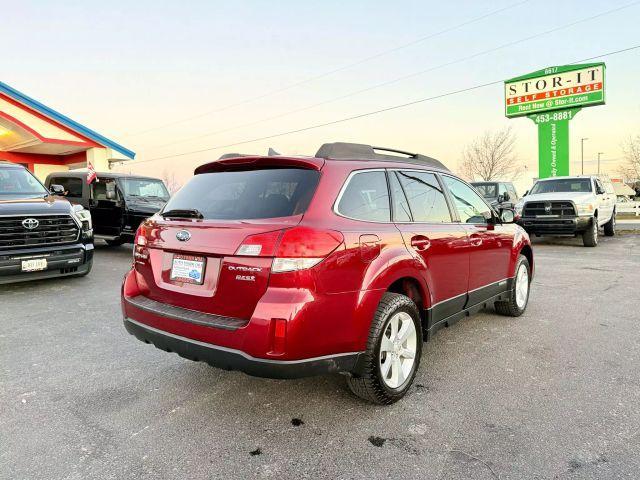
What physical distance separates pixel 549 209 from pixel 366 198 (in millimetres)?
11456

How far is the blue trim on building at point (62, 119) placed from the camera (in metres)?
17.8

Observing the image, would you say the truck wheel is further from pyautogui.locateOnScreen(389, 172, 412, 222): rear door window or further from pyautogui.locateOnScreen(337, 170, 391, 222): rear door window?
pyautogui.locateOnScreen(337, 170, 391, 222): rear door window

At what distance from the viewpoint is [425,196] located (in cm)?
381

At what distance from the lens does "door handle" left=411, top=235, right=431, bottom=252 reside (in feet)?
10.9

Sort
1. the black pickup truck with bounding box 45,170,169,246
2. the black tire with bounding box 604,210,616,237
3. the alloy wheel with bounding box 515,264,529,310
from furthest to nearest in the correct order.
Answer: the black tire with bounding box 604,210,616,237
the black pickup truck with bounding box 45,170,169,246
the alloy wheel with bounding box 515,264,529,310

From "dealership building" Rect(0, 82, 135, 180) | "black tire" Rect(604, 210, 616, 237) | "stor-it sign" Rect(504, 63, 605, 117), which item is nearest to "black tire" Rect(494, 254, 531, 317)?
"black tire" Rect(604, 210, 616, 237)

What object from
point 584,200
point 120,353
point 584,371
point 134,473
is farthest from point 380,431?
point 584,200

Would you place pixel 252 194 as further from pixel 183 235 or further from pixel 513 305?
pixel 513 305

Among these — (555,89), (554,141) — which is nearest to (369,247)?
(554,141)

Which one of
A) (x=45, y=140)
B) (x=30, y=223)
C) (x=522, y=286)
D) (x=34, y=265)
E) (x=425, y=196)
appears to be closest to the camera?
(x=425, y=196)

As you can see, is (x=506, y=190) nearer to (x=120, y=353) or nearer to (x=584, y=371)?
(x=584, y=371)

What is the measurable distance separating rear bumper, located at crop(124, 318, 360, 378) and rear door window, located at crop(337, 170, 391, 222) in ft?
3.00

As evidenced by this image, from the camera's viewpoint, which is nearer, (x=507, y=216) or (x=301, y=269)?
(x=301, y=269)

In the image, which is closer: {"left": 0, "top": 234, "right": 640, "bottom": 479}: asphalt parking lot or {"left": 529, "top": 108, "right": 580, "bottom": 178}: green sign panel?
{"left": 0, "top": 234, "right": 640, "bottom": 479}: asphalt parking lot
